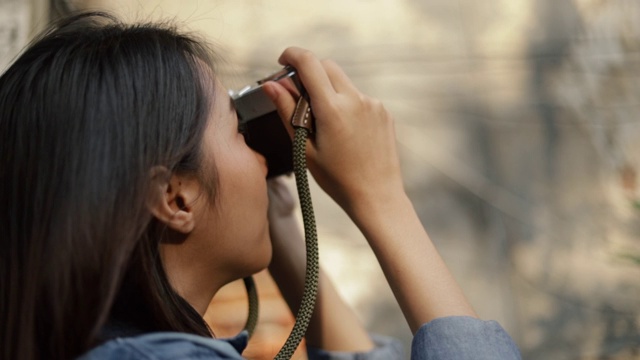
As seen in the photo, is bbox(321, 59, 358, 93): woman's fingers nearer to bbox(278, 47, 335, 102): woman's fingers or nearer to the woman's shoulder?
bbox(278, 47, 335, 102): woman's fingers

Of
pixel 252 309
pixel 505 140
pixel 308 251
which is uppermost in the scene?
pixel 308 251

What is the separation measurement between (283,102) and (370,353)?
347 mm

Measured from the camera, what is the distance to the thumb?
2.83 ft

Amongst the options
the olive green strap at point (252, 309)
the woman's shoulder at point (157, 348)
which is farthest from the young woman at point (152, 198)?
the olive green strap at point (252, 309)

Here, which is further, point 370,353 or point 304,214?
point 370,353

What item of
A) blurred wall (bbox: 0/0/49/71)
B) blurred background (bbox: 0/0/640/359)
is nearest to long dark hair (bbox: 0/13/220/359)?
blurred wall (bbox: 0/0/49/71)

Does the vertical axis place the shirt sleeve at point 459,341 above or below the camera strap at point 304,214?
below

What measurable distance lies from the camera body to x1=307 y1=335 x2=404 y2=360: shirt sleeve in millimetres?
251

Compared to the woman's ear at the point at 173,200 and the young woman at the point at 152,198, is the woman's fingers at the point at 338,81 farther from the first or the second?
the woman's ear at the point at 173,200

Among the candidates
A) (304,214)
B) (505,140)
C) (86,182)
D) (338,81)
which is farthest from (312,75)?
(505,140)

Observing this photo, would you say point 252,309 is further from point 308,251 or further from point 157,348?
point 157,348

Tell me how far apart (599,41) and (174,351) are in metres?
1.60

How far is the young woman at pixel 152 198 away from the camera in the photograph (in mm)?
732

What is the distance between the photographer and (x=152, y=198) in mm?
790
